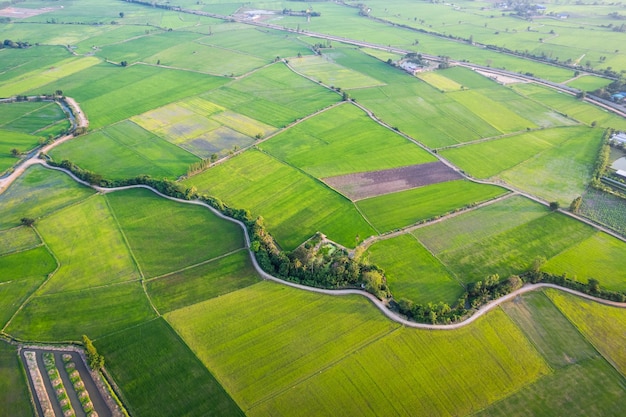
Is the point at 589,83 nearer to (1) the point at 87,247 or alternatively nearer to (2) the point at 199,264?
(2) the point at 199,264

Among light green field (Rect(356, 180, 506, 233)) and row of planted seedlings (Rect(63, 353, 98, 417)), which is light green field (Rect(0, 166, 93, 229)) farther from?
light green field (Rect(356, 180, 506, 233))

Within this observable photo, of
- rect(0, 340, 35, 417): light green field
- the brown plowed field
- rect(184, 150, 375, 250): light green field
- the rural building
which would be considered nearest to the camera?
rect(0, 340, 35, 417): light green field

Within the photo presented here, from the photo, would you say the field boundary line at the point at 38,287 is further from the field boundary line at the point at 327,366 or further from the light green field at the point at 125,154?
the field boundary line at the point at 327,366

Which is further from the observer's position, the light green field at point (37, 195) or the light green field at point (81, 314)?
the light green field at point (37, 195)

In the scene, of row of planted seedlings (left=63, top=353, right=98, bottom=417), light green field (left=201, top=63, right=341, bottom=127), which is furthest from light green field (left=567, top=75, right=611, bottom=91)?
row of planted seedlings (left=63, top=353, right=98, bottom=417)

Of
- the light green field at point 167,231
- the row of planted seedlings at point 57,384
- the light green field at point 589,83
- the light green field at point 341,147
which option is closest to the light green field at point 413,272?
the light green field at point 167,231

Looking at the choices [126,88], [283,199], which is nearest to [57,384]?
[283,199]
